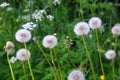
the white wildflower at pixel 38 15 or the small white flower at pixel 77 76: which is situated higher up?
the white wildflower at pixel 38 15

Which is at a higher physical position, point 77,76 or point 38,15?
point 38,15

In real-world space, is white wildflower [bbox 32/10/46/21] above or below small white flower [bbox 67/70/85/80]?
above

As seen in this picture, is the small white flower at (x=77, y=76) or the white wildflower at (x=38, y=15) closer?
the small white flower at (x=77, y=76)

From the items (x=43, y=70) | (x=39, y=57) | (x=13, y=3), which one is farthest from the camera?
(x=13, y=3)

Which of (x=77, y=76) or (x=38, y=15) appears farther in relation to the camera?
(x=38, y=15)

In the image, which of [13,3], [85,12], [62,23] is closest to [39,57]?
[62,23]

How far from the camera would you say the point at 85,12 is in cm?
392

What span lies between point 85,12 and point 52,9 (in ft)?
1.24

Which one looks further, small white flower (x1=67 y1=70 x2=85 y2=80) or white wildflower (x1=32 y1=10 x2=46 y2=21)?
white wildflower (x1=32 y1=10 x2=46 y2=21)

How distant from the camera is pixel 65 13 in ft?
12.2

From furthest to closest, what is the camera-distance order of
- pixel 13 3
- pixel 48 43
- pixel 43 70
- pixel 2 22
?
pixel 13 3, pixel 2 22, pixel 43 70, pixel 48 43

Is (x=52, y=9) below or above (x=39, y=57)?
above

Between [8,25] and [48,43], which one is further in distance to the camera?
[8,25]

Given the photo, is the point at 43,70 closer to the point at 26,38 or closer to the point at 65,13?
the point at 26,38
